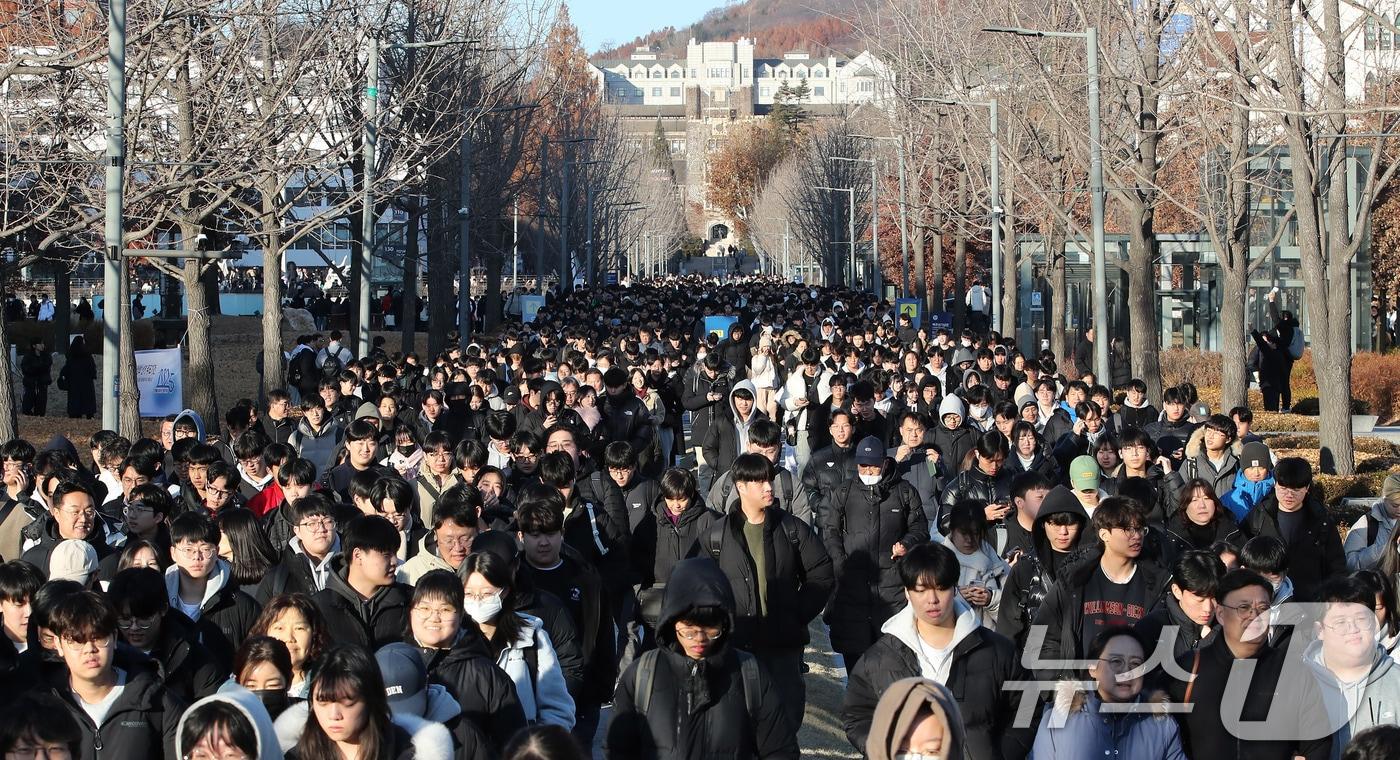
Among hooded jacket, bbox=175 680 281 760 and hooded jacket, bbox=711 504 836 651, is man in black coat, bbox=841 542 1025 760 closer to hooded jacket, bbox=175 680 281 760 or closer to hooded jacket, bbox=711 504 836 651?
hooded jacket, bbox=711 504 836 651

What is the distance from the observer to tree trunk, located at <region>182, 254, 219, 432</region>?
23.1 metres

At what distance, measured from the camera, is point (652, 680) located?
5887 millimetres

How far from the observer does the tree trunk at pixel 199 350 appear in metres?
23.1

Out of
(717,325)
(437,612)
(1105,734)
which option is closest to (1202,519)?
(1105,734)

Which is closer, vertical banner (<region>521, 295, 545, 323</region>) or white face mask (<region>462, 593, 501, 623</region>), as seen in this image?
white face mask (<region>462, 593, 501, 623</region>)

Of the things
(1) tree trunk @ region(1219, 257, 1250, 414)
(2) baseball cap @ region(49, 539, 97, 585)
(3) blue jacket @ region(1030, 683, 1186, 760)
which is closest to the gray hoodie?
(3) blue jacket @ region(1030, 683, 1186, 760)

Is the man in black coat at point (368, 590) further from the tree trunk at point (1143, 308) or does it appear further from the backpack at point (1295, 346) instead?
the backpack at point (1295, 346)

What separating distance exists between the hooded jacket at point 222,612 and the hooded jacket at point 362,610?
30 cm

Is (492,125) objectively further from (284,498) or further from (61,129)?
(284,498)

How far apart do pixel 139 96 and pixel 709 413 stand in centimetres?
733

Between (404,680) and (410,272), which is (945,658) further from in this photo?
(410,272)

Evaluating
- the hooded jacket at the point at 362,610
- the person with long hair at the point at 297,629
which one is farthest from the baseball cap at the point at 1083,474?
the person with long hair at the point at 297,629

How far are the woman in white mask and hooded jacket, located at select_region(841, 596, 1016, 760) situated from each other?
1.01m

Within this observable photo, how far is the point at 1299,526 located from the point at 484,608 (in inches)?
199
